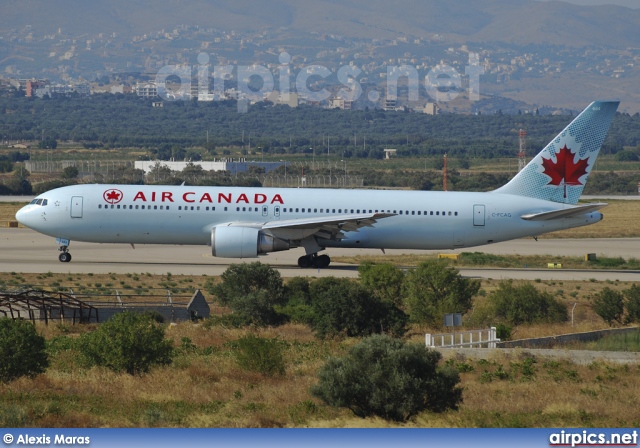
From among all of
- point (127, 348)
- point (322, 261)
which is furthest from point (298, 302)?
point (127, 348)

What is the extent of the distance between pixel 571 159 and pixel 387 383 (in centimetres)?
3188

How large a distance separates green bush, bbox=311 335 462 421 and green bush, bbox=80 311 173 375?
263 inches

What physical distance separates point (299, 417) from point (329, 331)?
13.3 meters

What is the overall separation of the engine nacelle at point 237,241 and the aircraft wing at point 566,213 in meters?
13.0

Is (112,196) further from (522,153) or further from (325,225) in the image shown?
(522,153)

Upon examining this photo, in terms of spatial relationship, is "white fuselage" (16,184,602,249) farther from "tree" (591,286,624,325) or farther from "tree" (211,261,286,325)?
"tree" (591,286,624,325)

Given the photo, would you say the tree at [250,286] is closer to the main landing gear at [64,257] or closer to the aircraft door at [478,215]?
the main landing gear at [64,257]

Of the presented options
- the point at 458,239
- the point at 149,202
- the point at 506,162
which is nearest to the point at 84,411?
the point at 149,202

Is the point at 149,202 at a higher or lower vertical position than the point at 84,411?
higher

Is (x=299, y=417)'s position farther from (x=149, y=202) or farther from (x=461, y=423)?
(x=149, y=202)

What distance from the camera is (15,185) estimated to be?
114812 millimetres

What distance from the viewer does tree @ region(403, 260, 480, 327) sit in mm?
39750

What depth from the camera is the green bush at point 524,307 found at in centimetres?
4047

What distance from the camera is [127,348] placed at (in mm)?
27359
